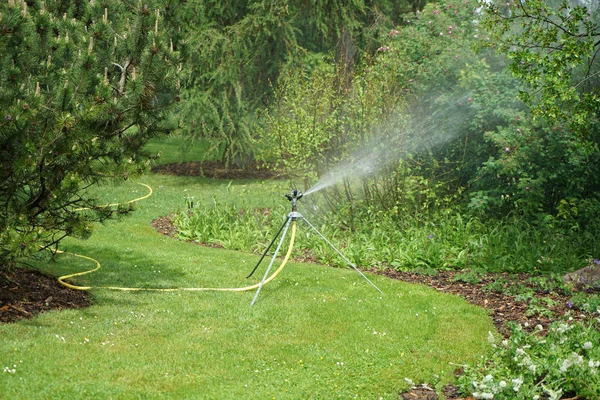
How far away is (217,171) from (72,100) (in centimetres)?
1055

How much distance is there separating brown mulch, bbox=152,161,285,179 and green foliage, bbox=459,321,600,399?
34.3 ft

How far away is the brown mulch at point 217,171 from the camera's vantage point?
15547 millimetres

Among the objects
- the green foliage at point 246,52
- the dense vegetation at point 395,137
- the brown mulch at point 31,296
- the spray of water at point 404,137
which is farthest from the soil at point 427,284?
the green foliage at point 246,52

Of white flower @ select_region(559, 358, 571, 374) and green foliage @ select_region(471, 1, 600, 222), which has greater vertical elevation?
green foliage @ select_region(471, 1, 600, 222)

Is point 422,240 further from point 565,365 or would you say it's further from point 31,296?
point 31,296

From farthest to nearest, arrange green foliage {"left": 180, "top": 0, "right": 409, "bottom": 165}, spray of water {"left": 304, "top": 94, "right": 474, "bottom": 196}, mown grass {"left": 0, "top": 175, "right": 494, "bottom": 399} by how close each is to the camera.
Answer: green foliage {"left": 180, "top": 0, "right": 409, "bottom": 165}
spray of water {"left": 304, "top": 94, "right": 474, "bottom": 196}
mown grass {"left": 0, "top": 175, "right": 494, "bottom": 399}

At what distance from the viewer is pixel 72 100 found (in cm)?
527

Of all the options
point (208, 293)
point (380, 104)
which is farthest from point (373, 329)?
point (380, 104)

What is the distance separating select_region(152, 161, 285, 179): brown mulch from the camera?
612 inches

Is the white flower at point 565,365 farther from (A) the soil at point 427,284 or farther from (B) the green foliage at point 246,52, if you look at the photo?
(B) the green foliage at point 246,52

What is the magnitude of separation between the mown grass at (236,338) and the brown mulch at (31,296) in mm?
165

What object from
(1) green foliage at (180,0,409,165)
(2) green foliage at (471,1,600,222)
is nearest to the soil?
(2) green foliage at (471,1,600,222)

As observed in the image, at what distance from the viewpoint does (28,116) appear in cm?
505

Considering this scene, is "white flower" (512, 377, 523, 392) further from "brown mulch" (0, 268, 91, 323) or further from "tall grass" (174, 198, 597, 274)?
"brown mulch" (0, 268, 91, 323)
